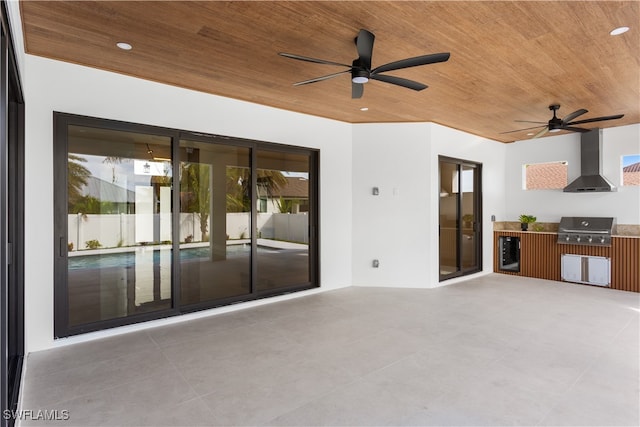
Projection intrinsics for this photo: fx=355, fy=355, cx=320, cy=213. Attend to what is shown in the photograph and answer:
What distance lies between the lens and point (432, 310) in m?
4.59

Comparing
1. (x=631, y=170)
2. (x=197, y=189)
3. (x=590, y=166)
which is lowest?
(x=197, y=189)

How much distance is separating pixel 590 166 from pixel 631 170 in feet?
1.88

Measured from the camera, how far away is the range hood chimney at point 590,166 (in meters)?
6.16

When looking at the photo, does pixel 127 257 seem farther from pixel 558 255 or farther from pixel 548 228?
pixel 548 228

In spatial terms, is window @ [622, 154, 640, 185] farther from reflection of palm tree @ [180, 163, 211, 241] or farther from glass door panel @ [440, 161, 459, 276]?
reflection of palm tree @ [180, 163, 211, 241]

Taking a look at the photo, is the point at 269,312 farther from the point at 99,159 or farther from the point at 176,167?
the point at 99,159

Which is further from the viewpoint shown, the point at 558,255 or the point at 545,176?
the point at 545,176

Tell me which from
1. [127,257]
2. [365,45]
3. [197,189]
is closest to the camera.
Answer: [365,45]

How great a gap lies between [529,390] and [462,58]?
9.50ft

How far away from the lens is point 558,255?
658cm

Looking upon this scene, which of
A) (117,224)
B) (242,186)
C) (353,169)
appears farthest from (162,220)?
(353,169)

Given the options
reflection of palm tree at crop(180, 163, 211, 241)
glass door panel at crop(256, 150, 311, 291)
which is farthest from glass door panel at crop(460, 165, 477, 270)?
reflection of palm tree at crop(180, 163, 211, 241)

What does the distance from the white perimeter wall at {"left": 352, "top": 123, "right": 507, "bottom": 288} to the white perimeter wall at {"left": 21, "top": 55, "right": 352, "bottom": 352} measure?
1.16 m

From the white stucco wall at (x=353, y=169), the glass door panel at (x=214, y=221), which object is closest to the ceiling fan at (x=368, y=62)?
the white stucco wall at (x=353, y=169)
